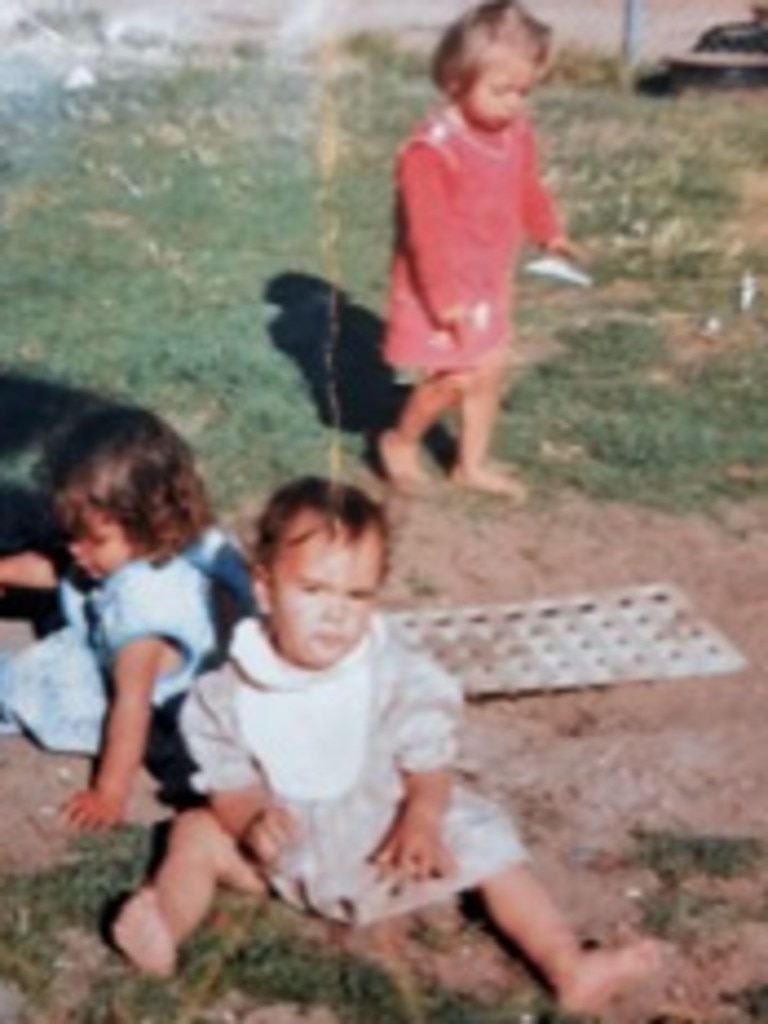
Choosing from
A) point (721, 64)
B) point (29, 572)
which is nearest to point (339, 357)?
point (29, 572)

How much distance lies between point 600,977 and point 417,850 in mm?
365

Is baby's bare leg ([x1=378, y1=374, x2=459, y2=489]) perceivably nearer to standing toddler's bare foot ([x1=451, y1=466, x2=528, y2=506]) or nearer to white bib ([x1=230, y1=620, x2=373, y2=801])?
standing toddler's bare foot ([x1=451, y1=466, x2=528, y2=506])

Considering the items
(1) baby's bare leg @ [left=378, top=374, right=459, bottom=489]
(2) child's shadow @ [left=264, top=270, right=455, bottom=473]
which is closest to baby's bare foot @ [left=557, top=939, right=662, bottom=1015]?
(1) baby's bare leg @ [left=378, top=374, right=459, bottom=489]

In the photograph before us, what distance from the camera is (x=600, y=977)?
11.5ft

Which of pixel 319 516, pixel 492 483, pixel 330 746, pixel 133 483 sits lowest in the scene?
pixel 492 483

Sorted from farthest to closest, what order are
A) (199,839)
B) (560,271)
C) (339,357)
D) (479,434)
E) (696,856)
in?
1. (560,271)
2. (339,357)
3. (479,434)
4. (696,856)
5. (199,839)

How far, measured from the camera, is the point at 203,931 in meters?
3.70

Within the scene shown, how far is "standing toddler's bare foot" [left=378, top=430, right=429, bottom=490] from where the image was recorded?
5.91 meters

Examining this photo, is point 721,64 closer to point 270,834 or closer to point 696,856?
point 696,856

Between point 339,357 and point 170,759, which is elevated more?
point 170,759

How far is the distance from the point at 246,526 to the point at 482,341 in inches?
33.3

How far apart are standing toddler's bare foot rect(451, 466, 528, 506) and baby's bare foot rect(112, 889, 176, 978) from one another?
2.39 metres

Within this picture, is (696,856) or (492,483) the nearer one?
(696,856)

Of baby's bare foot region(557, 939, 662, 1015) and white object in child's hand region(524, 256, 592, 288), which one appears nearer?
baby's bare foot region(557, 939, 662, 1015)
